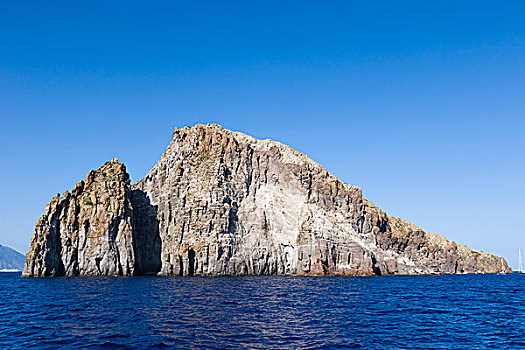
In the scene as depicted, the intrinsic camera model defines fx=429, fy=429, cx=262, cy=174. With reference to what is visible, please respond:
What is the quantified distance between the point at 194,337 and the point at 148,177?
11789 cm

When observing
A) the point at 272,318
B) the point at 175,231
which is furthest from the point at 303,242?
the point at 272,318

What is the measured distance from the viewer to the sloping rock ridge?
387ft

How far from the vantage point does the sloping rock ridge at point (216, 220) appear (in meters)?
118

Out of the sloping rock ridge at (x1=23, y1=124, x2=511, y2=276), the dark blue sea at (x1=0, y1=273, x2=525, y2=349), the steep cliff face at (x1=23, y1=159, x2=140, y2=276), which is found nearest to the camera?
the dark blue sea at (x1=0, y1=273, x2=525, y2=349)

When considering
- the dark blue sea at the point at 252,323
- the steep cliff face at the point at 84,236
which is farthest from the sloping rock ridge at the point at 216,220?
the dark blue sea at the point at 252,323

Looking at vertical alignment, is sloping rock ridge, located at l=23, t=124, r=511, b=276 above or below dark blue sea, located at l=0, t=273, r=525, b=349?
above

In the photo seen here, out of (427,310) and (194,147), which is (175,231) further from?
(427,310)

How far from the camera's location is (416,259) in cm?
16925

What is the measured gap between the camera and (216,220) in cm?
13025

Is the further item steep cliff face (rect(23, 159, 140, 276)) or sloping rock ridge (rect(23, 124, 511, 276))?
sloping rock ridge (rect(23, 124, 511, 276))

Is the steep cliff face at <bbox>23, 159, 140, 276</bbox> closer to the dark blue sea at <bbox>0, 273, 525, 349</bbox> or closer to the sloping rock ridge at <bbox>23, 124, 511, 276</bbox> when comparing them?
the sloping rock ridge at <bbox>23, 124, 511, 276</bbox>

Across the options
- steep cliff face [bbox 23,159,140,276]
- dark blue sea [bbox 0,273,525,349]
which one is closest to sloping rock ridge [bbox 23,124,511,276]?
steep cliff face [bbox 23,159,140,276]

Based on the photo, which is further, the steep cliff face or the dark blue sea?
the steep cliff face

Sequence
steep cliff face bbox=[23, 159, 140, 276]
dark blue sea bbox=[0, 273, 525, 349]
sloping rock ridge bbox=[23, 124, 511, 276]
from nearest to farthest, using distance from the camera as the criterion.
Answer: dark blue sea bbox=[0, 273, 525, 349] < steep cliff face bbox=[23, 159, 140, 276] < sloping rock ridge bbox=[23, 124, 511, 276]
